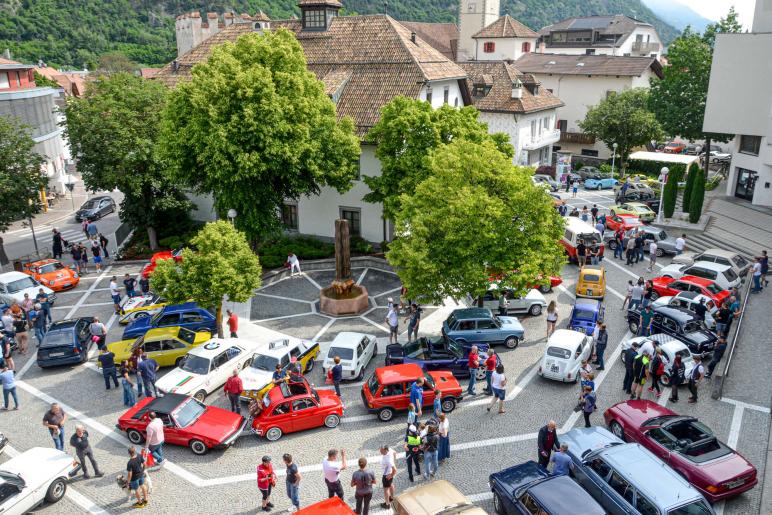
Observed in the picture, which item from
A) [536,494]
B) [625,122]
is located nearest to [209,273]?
[536,494]

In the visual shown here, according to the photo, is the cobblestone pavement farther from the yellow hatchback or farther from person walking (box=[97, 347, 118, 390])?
→ the yellow hatchback

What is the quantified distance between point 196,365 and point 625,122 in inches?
1769

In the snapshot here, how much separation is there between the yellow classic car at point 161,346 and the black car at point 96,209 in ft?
96.7

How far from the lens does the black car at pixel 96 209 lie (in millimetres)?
47844

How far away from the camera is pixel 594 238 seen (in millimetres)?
31750

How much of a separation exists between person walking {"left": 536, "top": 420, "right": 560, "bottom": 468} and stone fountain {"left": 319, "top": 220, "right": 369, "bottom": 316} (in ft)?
43.9

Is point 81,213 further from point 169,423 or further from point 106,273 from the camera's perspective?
point 169,423

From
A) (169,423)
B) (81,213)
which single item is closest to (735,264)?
(169,423)

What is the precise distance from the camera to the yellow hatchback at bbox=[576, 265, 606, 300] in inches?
1055

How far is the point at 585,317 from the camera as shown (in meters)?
23.5

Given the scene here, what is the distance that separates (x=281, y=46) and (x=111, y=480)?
20.8m

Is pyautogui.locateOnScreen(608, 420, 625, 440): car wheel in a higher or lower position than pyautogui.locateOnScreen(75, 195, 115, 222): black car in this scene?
lower

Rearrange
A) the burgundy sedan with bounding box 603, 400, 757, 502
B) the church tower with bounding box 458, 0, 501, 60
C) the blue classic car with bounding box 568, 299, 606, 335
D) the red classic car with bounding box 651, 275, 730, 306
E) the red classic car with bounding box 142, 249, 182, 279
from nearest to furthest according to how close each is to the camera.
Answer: the burgundy sedan with bounding box 603, 400, 757, 502
the blue classic car with bounding box 568, 299, 606, 335
the red classic car with bounding box 651, 275, 730, 306
the red classic car with bounding box 142, 249, 182, 279
the church tower with bounding box 458, 0, 501, 60

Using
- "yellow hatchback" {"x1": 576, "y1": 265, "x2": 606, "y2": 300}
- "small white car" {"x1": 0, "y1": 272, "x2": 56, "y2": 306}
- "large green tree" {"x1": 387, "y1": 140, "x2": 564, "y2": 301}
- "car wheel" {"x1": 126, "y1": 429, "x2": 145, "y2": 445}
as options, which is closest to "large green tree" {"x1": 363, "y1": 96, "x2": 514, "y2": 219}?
"large green tree" {"x1": 387, "y1": 140, "x2": 564, "y2": 301}
